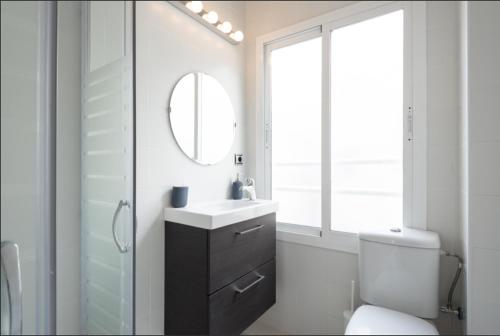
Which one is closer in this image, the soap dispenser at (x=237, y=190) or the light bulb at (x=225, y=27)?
the light bulb at (x=225, y=27)

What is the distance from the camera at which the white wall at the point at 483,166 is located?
88 cm

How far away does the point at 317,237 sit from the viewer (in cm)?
156

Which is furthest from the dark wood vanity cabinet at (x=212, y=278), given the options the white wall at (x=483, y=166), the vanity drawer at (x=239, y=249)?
the white wall at (x=483, y=166)

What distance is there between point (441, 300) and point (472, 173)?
2.34 ft

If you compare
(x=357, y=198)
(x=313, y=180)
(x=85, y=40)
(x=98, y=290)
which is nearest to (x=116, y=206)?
(x=98, y=290)

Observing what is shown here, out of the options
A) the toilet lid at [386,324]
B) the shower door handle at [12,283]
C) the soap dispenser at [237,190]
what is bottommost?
the toilet lid at [386,324]

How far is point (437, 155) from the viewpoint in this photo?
1.22m

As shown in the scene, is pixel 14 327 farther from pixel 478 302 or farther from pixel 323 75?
pixel 323 75

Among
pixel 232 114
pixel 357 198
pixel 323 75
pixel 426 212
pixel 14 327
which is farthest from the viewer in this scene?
pixel 232 114

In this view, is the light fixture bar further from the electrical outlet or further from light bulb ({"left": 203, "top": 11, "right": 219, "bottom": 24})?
the electrical outlet

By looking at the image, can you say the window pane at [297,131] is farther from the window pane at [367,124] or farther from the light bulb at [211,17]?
the light bulb at [211,17]

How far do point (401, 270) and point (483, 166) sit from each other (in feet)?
1.84

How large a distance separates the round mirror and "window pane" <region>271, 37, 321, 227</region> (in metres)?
0.37

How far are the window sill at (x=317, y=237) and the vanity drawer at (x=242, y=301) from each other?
0.21m
